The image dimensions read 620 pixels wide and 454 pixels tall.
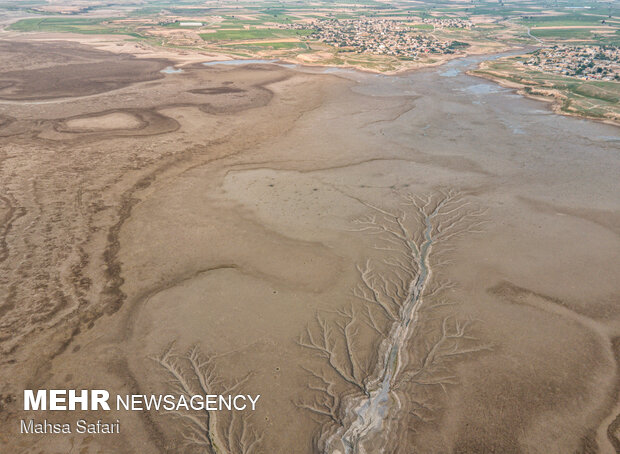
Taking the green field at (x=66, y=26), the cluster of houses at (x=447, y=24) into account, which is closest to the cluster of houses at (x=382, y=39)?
the cluster of houses at (x=447, y=24)

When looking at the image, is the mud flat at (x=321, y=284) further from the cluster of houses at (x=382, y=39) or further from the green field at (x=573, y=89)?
the cluster of houses at (x=382, y=39)

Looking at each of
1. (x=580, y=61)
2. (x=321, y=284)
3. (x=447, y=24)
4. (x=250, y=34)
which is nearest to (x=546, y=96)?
(x=580, y=61)

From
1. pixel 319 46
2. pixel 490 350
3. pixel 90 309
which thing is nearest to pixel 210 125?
pixel 90 309

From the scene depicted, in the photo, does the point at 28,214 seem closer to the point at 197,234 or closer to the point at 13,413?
the point at 197,234

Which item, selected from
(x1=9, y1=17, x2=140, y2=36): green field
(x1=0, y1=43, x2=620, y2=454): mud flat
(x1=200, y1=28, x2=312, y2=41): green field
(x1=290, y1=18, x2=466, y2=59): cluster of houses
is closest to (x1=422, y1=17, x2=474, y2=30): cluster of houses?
(x1=290, y1=18, x2=466, y2=59): cluster of houses

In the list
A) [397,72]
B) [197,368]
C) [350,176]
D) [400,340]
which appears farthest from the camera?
[397,72]

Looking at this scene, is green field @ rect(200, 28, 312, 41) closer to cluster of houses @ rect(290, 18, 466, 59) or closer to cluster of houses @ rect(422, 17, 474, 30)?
cluster of houses @ rect(290, 18, 466, 59)
